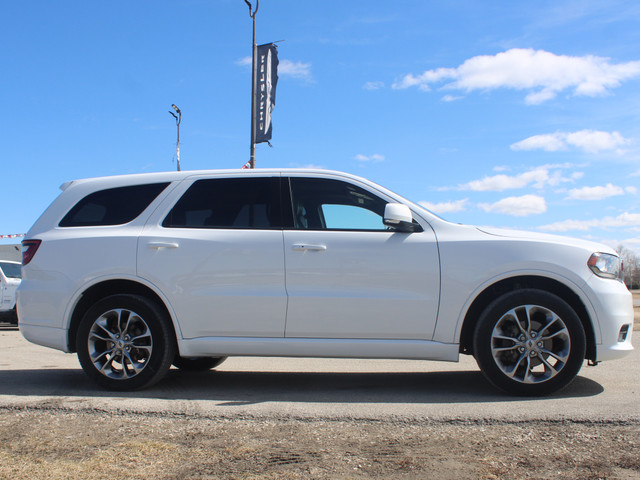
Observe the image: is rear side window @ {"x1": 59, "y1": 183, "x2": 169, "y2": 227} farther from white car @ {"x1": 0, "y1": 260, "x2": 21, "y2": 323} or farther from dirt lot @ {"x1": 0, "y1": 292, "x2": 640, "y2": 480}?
white car @ {"x1": 0, "y1": 260, "x2": 21, "y2": 323}

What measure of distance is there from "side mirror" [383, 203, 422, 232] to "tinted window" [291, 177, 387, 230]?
15 centimetres

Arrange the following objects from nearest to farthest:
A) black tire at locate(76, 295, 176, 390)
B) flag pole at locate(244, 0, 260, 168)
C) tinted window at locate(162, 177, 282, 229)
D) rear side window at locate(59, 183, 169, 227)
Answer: black tire at locate(76, 295, 176, 390), tinted window at locate(162, 177, 282, 229), rear side window at locate(59, 183, 169, 227), flag pole at locate(244, 0, 260, 168)

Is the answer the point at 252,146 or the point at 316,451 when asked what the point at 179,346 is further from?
the point at 252,146

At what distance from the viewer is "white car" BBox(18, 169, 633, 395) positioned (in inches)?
187

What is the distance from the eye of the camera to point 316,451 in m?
3.39

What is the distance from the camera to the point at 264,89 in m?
18.9

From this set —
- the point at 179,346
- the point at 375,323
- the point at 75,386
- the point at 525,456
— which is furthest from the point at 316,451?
the point at 75,386

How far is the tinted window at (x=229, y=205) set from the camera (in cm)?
519

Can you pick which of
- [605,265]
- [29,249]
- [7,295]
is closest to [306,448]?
[605,265]

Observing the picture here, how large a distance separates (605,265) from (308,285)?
7.65 feet

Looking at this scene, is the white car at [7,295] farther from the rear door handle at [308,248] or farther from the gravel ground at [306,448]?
the rear door handle at [308,248]

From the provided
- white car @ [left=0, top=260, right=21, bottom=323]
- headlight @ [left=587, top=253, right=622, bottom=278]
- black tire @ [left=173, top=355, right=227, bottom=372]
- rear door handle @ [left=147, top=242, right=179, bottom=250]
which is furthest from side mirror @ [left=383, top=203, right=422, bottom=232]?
white car @ [left=0, top=260, right=21, bottom=323]

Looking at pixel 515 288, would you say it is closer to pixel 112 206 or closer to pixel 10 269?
pixel 112 206

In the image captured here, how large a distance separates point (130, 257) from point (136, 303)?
391 mm
